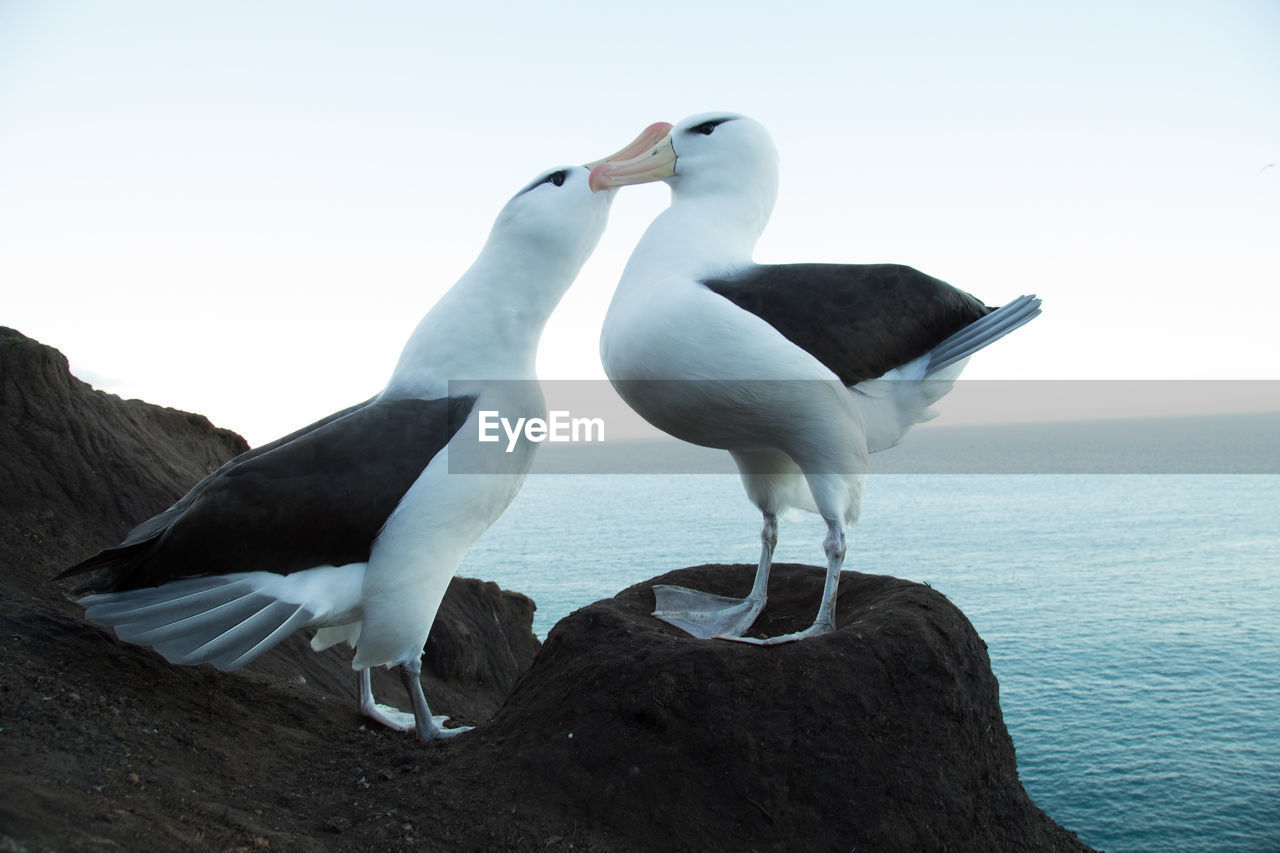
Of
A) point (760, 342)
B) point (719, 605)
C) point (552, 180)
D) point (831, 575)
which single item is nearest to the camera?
point (760, 342)

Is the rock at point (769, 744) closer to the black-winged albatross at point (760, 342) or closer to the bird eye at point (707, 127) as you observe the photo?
the black-winged albatross at point (760, 342)

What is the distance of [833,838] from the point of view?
3.67 m

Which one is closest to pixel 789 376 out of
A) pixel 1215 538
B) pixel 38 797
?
pixel 38 797

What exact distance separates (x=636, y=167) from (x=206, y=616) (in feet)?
10.7

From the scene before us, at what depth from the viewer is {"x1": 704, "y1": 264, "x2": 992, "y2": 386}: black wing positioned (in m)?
4.65

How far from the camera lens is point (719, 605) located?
5406mm

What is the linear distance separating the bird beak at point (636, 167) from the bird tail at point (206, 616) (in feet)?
9.00

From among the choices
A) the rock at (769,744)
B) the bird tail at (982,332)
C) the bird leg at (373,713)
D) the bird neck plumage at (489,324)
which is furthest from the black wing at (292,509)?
the bird tail at (982,332)

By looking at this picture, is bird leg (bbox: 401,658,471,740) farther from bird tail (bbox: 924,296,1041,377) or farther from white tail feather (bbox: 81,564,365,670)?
bird tail (bbox: 924,296,1041,377)

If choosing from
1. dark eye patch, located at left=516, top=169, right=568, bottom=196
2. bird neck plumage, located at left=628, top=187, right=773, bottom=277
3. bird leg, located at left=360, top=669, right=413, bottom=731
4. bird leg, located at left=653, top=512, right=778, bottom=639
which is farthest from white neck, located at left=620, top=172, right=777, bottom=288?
bird leg, located at left=360, top=669, right=413, bottom=731

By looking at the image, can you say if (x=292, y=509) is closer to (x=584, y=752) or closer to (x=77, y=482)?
(x=584, y=752)

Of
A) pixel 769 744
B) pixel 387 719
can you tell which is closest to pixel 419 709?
pixel 387 719

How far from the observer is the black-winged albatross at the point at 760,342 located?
14.5 feet

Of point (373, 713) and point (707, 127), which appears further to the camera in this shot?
point (373, 713)
